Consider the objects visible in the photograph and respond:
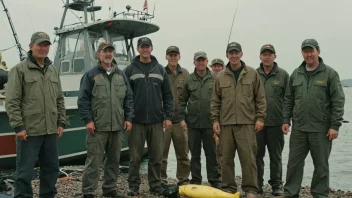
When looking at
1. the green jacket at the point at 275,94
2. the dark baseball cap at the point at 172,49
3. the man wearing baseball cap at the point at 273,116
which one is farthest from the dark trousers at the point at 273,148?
the dark baseball cap at the point at 172,49

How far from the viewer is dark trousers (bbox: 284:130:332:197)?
477 cm

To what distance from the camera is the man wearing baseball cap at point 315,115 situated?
4730mm

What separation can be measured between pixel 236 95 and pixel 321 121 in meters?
1.05

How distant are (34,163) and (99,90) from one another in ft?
3.67

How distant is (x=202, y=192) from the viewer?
15.9 ft

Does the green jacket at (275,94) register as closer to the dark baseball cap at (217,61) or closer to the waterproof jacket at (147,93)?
the waterproof jacket at (147,93)

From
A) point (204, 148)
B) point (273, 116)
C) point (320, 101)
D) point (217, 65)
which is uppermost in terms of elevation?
point (217, 65)

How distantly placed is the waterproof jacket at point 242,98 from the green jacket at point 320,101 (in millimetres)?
462

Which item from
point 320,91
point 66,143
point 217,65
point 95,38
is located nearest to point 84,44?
point 95,38

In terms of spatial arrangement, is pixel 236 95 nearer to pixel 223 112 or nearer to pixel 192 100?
pixel 223 112

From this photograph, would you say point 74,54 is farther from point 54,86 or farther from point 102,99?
point 54,86

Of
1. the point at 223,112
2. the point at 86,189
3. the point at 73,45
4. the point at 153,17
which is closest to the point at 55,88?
the point at 86,189

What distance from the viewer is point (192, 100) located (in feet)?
19.3

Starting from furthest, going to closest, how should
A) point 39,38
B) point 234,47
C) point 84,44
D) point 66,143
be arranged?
point 84,44
point 66,143
point 234,47
point 39,38
